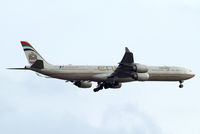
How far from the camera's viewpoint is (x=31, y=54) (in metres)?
54.1

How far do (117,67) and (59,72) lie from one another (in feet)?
22.2

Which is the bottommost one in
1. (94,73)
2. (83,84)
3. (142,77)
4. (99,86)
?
(99,86)

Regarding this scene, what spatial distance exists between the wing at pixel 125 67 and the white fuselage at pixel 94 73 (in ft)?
3.37

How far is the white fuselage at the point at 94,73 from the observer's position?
53.4 m

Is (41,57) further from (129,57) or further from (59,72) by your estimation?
(129,57)

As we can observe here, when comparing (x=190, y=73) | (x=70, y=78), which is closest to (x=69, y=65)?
(x=70, y=78)

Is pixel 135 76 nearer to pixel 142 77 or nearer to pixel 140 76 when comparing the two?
pixel 140 76

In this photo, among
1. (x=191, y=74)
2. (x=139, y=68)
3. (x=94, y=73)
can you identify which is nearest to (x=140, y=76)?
(x=139, y=68)

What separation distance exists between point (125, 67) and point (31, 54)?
10.9 m

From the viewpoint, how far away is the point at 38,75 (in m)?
55.8

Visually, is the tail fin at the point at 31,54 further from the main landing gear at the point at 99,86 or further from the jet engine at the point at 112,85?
the jet engine at the point at 112,85

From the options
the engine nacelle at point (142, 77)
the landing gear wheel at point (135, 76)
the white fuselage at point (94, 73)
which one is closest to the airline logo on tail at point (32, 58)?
the white fuselage at point (94, 73)

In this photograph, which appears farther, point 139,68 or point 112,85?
point 112,85

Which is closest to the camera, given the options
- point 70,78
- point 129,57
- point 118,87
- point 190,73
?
point 129,57
